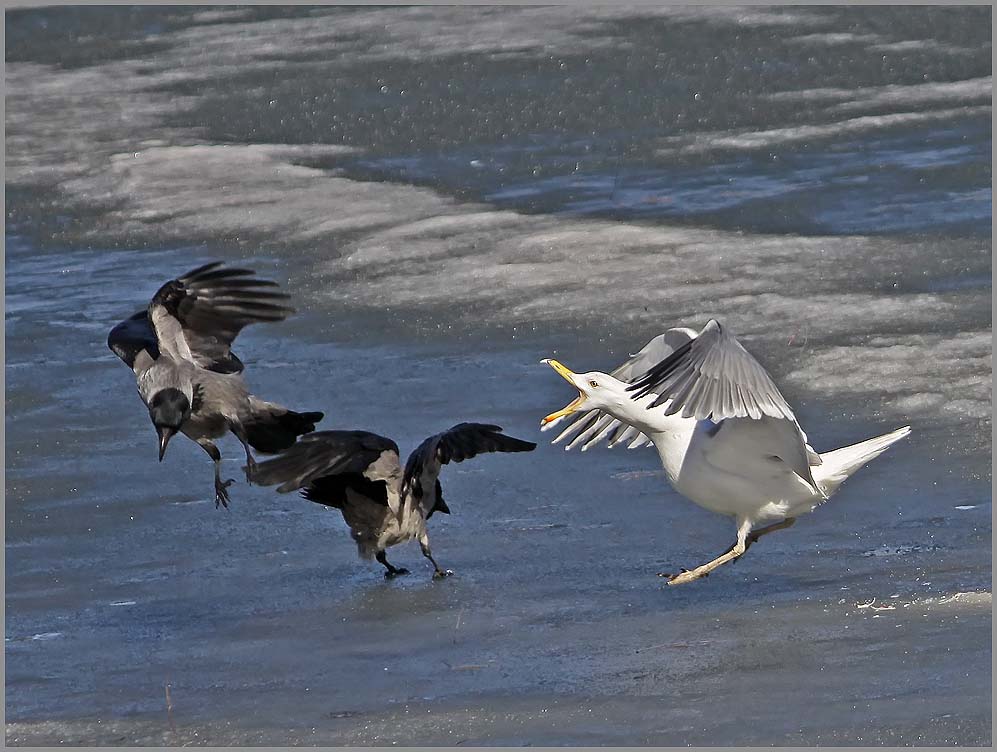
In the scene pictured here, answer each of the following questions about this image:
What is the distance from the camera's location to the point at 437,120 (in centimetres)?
1534

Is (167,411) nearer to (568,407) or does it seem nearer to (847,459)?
(568,407)

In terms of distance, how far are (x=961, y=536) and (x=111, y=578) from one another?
12.0 feet

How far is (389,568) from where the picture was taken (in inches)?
301


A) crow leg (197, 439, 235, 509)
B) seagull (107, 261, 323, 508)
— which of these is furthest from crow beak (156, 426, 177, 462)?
crow leg (197, 439, 235, 509)

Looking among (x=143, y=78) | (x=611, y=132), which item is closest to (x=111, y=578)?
(x=611, y=132)

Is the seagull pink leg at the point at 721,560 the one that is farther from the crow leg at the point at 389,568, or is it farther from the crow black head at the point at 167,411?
the crow black head at the point at 167,411

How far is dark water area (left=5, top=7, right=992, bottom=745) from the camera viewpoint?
6.16 meters

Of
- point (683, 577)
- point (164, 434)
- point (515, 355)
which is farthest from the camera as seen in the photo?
point (515, 355)

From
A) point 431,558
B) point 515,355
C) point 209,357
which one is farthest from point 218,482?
point 515,355

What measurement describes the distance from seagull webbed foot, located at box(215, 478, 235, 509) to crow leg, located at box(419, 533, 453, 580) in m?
1.02

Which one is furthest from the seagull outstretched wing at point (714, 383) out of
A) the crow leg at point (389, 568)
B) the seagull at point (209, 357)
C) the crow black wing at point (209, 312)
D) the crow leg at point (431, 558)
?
the crow black wing at point (209, 312)

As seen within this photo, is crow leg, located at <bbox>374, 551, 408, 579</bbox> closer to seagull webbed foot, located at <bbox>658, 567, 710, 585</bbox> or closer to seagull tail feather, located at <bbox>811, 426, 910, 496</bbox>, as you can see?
seagull webbed foot, located at <bbox>658, 567, 710, 585</bbox>

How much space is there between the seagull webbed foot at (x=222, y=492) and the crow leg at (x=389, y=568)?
81 centimetres

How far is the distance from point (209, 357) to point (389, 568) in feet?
4.79
